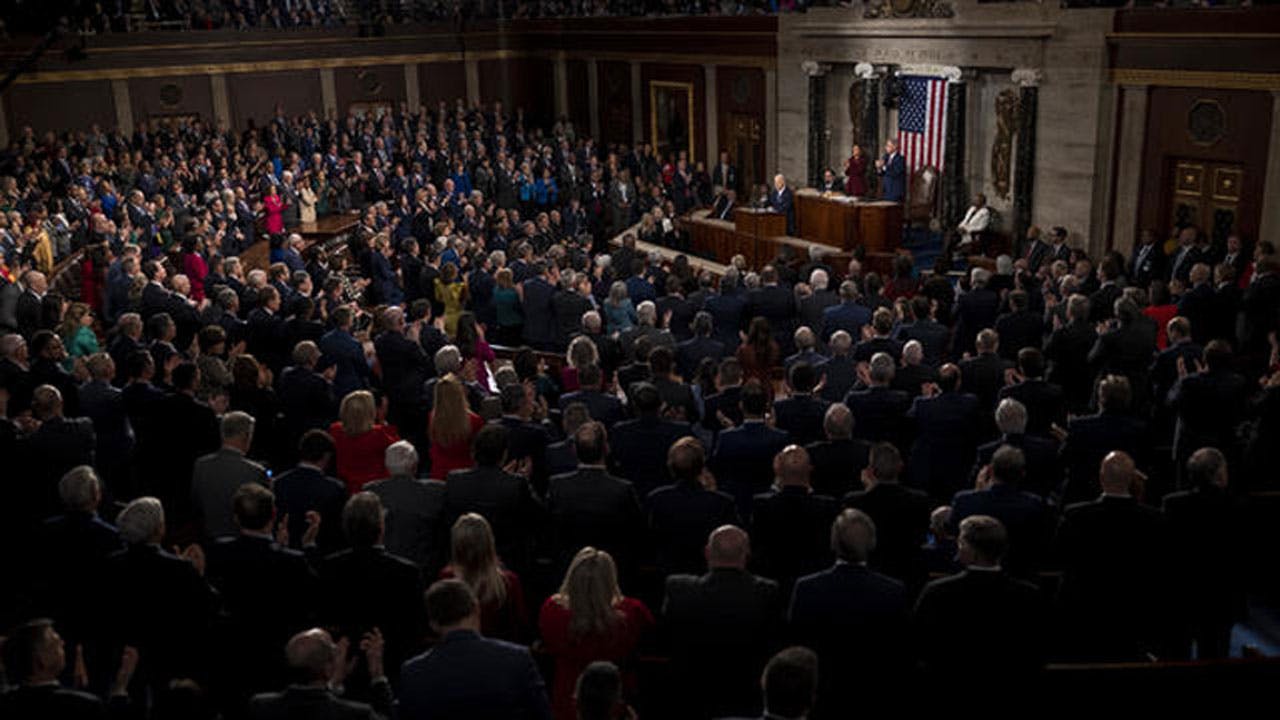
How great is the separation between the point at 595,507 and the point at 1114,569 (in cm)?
256

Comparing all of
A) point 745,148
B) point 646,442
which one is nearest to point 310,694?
point 646,442

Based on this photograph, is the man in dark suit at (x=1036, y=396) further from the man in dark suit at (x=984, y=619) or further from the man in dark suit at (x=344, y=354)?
the man in dark suit at (x=344, y=354)

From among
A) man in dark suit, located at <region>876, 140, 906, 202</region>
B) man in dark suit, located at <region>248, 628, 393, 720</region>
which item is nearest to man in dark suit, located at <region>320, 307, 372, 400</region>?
man in dark suit, located at <region>248, 628, 393, 720</region>

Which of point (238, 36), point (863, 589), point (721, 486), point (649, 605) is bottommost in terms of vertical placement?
point (649, 605)

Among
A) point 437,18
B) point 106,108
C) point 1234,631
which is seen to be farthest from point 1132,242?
point 106,108

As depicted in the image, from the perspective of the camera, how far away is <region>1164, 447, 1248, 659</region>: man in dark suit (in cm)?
549

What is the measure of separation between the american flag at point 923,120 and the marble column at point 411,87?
1413 cm

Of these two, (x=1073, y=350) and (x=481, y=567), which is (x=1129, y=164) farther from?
(x=481, y=567)

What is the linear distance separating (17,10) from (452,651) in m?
23.0

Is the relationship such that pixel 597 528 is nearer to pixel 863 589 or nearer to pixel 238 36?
pixel 863 589

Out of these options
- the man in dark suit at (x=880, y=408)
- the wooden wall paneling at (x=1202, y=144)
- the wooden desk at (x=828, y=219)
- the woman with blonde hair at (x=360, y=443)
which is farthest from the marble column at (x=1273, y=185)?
the woman with blonde hair at (x=360, y=443)

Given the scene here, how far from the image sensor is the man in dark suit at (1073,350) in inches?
365

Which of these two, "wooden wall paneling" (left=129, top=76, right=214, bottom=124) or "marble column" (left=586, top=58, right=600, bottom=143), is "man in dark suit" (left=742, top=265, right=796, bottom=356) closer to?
"marble column" (left=586, top=58, right=600, bottom=143)

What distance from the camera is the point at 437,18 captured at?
2973 centimetres
